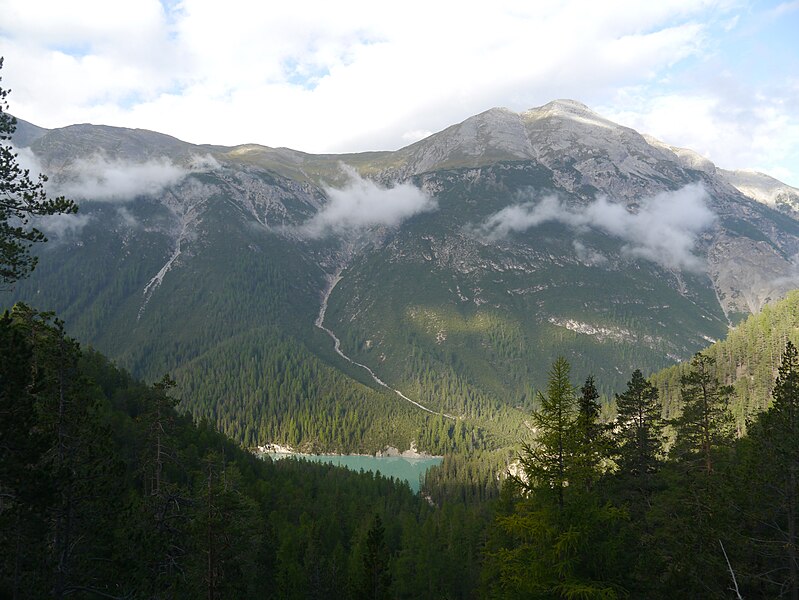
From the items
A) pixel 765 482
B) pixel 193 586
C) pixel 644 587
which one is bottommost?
pixel 193 586

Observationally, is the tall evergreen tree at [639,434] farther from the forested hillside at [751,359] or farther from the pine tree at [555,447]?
the forested hillside at [751,359]

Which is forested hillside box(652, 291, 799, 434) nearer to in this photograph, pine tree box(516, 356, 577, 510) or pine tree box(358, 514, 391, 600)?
pine tree box(358, 514, 391, 600)

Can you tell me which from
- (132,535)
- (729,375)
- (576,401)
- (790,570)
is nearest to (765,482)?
(790,570)

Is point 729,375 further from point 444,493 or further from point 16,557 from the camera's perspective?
point 16,557

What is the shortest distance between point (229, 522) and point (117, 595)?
967 centimetres

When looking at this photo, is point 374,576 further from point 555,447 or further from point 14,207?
point 14,207

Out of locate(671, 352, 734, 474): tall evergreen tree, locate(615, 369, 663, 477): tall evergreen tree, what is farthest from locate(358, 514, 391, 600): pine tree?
locate(671, 352, 734, 474): tall evergreen tree

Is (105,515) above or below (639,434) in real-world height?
below

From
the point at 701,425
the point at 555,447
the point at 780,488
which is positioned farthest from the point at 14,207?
the point at 701,425

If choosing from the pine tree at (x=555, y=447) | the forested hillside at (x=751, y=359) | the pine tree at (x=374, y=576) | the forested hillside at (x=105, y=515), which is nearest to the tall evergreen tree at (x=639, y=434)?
the pine tree at (x=555, y=447)

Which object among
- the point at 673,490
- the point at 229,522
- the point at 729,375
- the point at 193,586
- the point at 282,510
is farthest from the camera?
the point at 729,375

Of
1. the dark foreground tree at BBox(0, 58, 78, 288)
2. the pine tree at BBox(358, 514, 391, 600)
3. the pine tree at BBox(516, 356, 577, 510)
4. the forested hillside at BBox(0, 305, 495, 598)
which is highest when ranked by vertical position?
the dark foreground tree at BBox(0, 58, 78, 288)

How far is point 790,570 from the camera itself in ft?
59.6

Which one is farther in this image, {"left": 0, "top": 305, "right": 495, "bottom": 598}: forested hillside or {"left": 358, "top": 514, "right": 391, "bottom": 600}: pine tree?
{"left": 358, "top": 514, "right": 391, "bottom": 600}: pine tree
